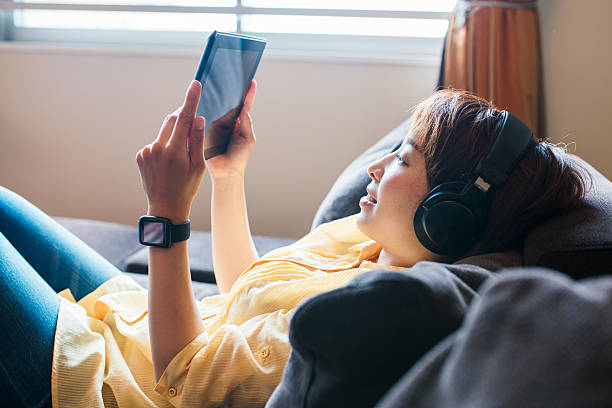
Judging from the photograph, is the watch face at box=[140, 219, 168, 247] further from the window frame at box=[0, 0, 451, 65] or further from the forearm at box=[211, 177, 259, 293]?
the window frame at box=[0, 0, 451, 65]

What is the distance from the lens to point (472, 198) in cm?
78

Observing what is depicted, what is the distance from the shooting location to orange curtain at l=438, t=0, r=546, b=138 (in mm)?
1807

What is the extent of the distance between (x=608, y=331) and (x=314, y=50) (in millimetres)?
2101

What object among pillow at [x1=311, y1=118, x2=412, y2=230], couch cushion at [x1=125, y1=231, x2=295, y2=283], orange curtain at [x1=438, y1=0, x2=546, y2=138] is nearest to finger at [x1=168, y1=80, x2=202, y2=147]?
pillow at [x1=311, y1=118, x2=412, y2=230]

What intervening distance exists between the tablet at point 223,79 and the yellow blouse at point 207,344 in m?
0.28

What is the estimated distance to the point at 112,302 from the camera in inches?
41.3

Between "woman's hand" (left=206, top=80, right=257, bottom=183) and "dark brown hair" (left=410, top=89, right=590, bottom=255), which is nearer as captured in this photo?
"dark brown hair" (left=410, top=89, right=590, bottom=255)

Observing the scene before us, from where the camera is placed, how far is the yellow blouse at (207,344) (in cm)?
76

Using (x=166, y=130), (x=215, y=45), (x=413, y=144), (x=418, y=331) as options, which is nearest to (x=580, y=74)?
(x=413, y=144)

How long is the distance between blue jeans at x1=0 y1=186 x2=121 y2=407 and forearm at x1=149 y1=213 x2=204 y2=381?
175mm

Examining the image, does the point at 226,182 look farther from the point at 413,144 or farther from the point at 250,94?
the point at 413,144

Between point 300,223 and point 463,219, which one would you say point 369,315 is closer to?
point 463,219

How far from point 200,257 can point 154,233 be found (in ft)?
2.75

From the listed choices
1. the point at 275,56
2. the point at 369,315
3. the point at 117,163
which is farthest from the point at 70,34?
the point at 369,315
